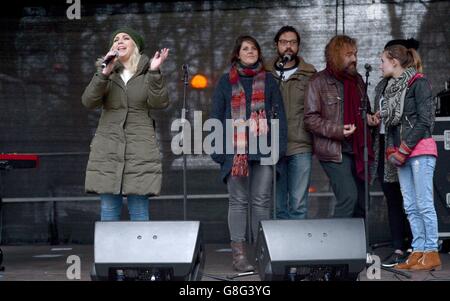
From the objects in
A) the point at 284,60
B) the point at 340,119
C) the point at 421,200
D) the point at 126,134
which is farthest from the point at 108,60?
the point at 421,200

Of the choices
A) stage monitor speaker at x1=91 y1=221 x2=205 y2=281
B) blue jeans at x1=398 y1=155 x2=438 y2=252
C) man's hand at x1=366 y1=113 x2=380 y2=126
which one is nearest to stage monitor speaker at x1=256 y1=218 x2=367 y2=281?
stage monitor speaker at x1=91 y1=221 x2=205 y2=281

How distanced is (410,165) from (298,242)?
5.24 ft

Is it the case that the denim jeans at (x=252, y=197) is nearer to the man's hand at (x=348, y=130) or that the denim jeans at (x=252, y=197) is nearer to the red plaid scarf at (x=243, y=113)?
the red plaid scarf at (x=243, y=113)

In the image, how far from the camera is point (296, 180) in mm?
6648

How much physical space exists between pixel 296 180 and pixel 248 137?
550mm

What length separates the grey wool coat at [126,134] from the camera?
5930mm

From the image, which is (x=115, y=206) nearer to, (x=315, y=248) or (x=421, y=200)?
(x=315, y=248)

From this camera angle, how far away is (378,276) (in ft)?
19.7

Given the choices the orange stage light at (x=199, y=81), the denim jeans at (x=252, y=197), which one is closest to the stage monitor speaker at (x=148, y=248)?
the denim jeans at (x=252, y=197)

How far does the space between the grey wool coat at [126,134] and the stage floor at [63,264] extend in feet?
2.67

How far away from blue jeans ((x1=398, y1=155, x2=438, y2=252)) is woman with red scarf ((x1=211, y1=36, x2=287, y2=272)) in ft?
3.15

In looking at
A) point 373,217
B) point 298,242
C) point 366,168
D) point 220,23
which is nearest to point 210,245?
point 373,217

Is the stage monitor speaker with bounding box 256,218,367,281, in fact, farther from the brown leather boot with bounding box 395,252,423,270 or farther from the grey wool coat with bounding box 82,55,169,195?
the brown leather boot with bounding box 395,252,423,270
